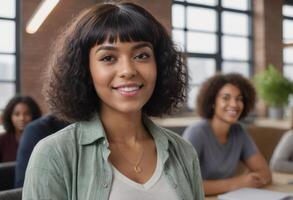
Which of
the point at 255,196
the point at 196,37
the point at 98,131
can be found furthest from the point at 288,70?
the point at 98,131

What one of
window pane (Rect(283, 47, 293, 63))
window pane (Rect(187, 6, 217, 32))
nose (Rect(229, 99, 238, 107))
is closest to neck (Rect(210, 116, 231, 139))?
nose (Rect(229, 99, 238, 107))

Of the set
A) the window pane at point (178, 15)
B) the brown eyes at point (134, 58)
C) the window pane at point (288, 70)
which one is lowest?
the brown eyes at point (134, 58)

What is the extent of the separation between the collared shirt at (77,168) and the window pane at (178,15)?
3.56 ft

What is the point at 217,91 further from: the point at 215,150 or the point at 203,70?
the point at 215,150

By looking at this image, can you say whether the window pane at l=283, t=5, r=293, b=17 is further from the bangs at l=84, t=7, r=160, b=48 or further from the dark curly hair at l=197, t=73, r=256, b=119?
the bangs at l=84, t=7, r=160, b=48

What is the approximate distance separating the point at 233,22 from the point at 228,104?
52cm

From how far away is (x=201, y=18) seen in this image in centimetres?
226

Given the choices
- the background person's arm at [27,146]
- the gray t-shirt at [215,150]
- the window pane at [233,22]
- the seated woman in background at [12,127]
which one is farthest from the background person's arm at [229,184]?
the seated woman in background at [12,127]

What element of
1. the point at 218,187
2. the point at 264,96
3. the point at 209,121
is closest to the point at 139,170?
the point at 218,187

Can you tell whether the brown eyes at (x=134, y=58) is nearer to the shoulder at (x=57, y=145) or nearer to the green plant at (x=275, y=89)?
the shoulder at (x=57, y=145)

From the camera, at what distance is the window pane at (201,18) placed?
2.22 m

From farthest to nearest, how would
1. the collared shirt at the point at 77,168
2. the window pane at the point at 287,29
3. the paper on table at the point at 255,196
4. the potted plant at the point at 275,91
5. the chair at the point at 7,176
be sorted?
the potted plant at the point at 275,91 < the window pane at the point at 287,29 < the chair at the point at 7,176 < the paper on table at the point at 255,196 < the collared shirt at the point at 77,168

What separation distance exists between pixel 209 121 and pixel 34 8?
1251 millimetres

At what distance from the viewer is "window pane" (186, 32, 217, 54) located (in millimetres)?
2236
